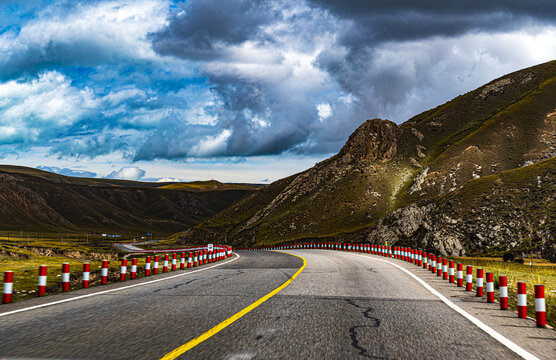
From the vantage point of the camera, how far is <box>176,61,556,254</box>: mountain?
76.6 meters

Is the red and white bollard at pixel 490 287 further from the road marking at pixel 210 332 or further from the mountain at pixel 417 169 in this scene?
the mountain at pixel 417 169

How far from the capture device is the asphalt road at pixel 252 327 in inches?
212

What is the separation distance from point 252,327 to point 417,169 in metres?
94.0

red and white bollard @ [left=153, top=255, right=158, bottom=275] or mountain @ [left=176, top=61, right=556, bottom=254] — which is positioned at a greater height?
mountain @ [left=176, top=61, right=556, bottom=254]

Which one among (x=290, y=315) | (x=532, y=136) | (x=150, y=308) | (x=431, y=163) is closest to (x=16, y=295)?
(x=150, y=308)

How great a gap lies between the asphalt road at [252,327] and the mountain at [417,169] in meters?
47.9

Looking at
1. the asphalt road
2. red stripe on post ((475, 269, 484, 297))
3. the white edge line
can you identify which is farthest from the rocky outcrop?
the asphalt road

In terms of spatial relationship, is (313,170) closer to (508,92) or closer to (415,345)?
(508,92)

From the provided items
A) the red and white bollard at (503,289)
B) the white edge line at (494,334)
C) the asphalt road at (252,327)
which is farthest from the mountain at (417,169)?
the asphalt road at (252,327)

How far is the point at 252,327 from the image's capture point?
671 centimetres

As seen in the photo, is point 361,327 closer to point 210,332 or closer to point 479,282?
point 210,332

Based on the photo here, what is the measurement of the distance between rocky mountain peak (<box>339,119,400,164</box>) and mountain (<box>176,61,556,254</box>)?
0.78ft

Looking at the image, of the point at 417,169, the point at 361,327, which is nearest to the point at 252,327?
the point at 361,327

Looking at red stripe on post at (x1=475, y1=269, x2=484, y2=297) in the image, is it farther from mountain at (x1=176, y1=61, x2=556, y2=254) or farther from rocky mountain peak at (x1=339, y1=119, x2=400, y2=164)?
rocky mountain peak at (x1=339, y1=119, x2=400, y2=164)
